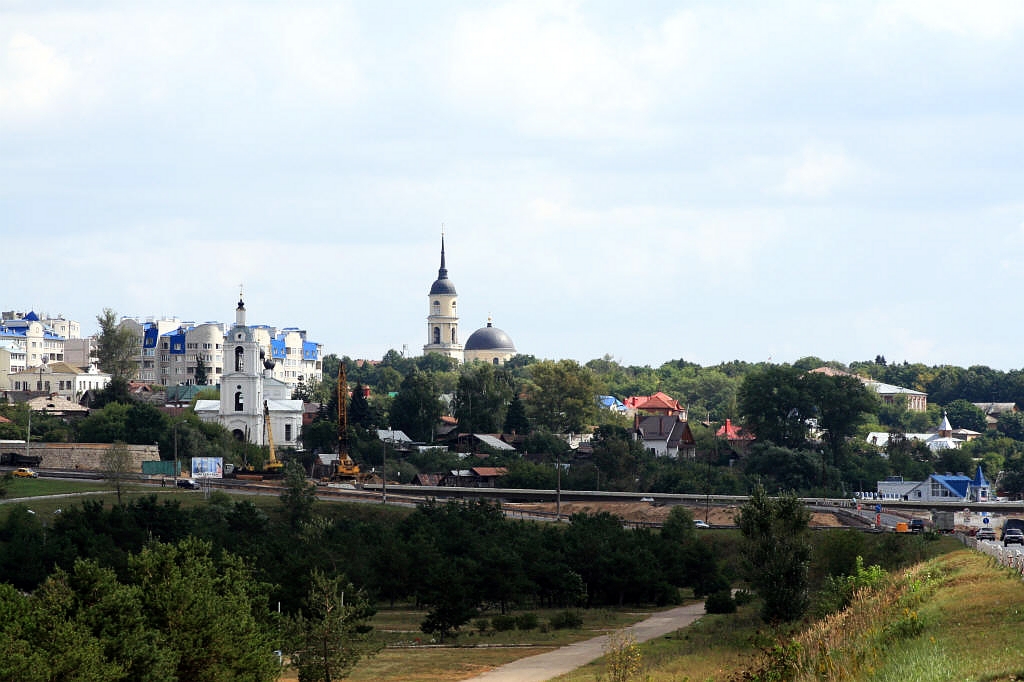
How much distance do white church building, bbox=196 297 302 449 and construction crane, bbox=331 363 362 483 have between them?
580 inches

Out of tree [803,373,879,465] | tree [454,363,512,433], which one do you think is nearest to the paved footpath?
tree [803,373,879,465]

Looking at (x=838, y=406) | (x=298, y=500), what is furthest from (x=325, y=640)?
(x=838, y=406)

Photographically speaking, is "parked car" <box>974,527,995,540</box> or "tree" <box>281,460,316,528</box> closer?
"parked car" <box>974,527,995,540</box>

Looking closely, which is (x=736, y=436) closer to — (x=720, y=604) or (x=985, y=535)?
(x=985, y=535)

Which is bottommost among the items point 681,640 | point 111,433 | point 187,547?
point 681,640

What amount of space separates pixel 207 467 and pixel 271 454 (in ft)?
39.6

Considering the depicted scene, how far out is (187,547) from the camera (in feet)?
194

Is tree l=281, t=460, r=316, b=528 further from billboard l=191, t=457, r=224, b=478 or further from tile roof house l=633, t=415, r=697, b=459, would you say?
tile roof house l=633, t=415, r=697, b=459

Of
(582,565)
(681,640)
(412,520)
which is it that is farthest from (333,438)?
(681,640)

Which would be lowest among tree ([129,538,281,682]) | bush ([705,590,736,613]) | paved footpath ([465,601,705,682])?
paved footpath ([465,601,705,682])

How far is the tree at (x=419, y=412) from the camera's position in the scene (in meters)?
166

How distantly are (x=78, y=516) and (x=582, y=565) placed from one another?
31.0m

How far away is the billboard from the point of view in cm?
13025

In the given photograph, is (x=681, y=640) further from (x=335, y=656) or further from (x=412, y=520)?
(x=412, y=520)
